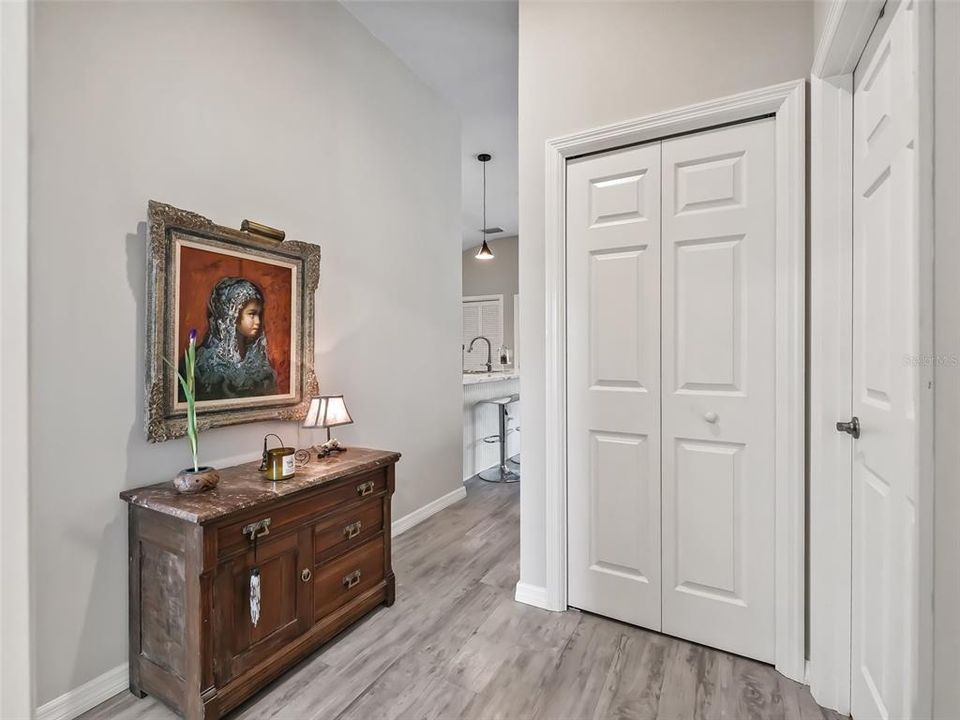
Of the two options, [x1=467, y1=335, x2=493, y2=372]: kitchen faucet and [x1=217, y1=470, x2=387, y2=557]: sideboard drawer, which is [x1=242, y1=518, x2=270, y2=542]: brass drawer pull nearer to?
[x1=217, y1=470, x2=387, y2=557]: sideboard drawer

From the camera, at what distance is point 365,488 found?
7.23 ft

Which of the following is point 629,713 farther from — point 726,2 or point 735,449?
point 726,2

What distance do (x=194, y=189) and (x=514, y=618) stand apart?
7.57 ft

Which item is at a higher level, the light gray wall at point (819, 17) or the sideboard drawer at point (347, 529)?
the light gray wall at point (819, 17)

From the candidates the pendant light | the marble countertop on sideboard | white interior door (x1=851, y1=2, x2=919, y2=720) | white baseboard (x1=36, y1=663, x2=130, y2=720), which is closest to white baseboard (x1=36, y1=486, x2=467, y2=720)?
white baseboard (x1=36, y1=663, x2=130, y2=720)

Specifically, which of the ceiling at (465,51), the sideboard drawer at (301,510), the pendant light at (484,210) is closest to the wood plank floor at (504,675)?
the sideboard drawer at (301,510)

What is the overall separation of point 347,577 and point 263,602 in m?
0.42

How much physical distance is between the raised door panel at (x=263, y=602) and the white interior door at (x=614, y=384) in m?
1.17

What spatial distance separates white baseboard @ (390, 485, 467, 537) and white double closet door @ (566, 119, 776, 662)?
53.7 inches

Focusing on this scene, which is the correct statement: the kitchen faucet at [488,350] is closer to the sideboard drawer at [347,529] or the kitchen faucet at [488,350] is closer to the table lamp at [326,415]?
the table lamp at [326,415]

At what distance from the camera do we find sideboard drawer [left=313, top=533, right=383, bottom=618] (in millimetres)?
1991

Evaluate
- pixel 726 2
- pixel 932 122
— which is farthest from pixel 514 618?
pixel 726 2

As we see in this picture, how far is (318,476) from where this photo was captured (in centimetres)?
196

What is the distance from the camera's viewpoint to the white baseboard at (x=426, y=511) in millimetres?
3244
